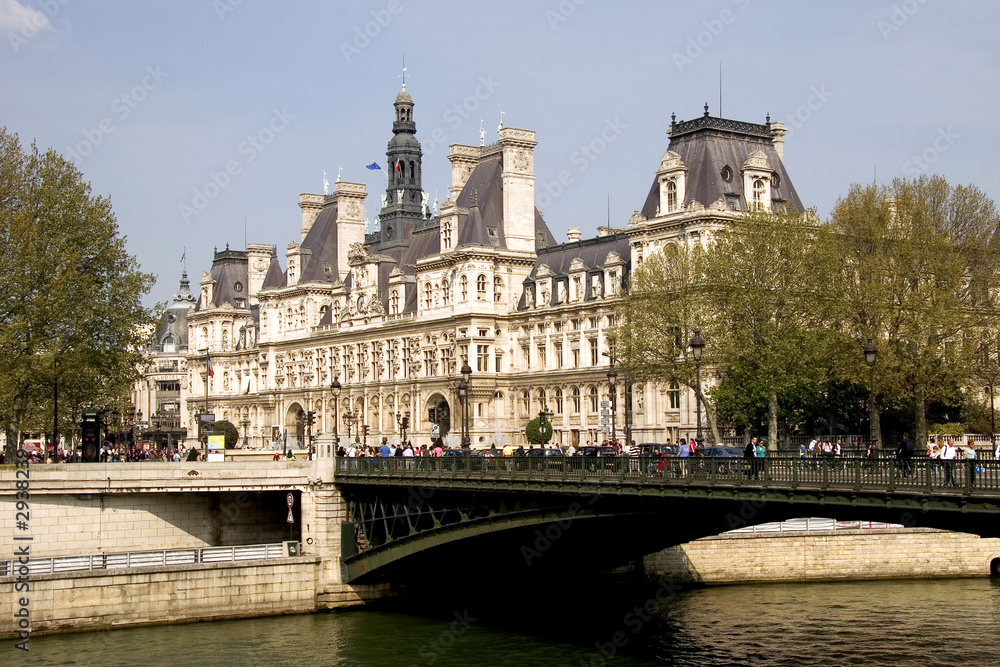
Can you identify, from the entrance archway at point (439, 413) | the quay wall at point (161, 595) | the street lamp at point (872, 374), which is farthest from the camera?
the entrance archway at point (439, 413)

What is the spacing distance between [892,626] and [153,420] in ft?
441

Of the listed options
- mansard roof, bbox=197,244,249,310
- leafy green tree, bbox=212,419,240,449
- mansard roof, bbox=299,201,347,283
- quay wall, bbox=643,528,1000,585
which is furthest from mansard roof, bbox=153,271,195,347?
quay wall, bbox=643,528,1000,585

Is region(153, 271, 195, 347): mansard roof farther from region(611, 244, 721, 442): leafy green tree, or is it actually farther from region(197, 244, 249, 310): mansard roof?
region(611, 244, 721, 442): leafy green tree

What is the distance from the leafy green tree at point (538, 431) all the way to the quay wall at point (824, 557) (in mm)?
30263

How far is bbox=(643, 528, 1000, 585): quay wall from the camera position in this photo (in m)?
57.6

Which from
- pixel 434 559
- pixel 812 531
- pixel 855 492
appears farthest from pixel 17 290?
pixel 855 492

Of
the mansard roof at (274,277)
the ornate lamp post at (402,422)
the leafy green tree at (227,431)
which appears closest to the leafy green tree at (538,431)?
the ornate lamp post at (402,422)

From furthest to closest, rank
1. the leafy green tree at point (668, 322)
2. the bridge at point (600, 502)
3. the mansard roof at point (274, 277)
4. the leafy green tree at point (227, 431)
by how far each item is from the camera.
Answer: the mansard roof at point (274, 277) < the leafy green tree at point (227, 431) < the leafy green tree at point (668, 322) < the bridge at point (600, 502)

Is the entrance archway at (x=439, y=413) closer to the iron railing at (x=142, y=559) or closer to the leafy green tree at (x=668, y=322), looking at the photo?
the leafy green tree at (x=668, y=322)

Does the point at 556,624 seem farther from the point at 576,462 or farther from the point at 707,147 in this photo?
the point at 707,147

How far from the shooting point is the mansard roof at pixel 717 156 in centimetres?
8381

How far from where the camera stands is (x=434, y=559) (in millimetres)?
52969

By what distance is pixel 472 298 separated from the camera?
4072 inches

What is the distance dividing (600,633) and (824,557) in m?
15.7
